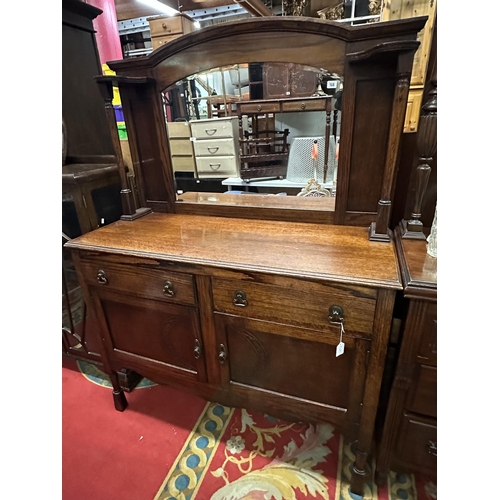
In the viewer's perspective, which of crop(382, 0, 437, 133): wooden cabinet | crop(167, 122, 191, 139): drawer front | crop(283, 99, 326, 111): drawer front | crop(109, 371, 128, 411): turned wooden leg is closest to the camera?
crop(382, 0, 437, 133): wooden cabinet

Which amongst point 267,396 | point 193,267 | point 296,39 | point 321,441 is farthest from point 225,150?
point 321,441

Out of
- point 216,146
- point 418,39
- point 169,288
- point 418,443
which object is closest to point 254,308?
point 169,288

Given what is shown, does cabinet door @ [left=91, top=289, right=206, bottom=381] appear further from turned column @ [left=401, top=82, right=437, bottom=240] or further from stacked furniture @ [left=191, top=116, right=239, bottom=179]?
turned column @ [left=401, top=82, right=437, bottom=240]

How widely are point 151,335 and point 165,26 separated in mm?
1469

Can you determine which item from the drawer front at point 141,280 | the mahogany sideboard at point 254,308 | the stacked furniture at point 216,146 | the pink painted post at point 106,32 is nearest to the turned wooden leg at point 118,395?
the mahogany sideboard at point 254,308

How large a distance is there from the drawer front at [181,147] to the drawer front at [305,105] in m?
0.43

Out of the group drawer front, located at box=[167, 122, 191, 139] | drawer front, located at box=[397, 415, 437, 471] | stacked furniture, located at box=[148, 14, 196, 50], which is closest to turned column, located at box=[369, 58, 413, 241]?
drawer front, located at box=[397, 415, 437, 471]

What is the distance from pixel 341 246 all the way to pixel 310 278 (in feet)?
0.71

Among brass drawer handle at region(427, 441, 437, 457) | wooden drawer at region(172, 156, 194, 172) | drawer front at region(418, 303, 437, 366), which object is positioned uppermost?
wooden drawer at region(172, 156, 194, 172)

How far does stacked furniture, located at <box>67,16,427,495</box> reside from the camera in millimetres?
842

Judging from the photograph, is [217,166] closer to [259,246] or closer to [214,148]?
[214,148]

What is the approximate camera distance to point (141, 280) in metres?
1.03

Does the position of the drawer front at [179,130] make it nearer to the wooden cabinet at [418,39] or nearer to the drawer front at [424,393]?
the wooden cabinet at [418,39]

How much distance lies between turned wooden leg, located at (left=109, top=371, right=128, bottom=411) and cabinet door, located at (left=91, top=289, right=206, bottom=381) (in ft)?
0.43
